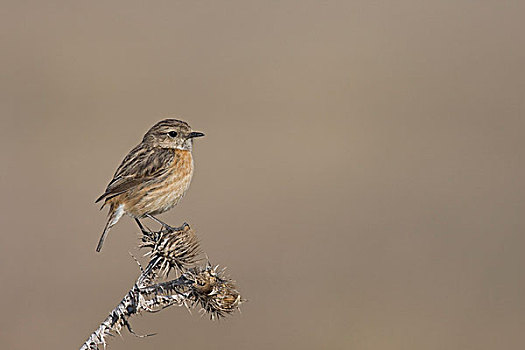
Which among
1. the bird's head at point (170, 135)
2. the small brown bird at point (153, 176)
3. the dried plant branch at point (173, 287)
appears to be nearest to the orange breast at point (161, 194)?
the small brown bird at point (153, 176)

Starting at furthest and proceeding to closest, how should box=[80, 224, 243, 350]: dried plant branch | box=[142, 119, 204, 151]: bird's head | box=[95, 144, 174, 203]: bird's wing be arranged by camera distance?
box=[142, 119, 204, 151]: bird's head → box=[95, 144, 174, 203]: bird's wing → box=[80, 224, 243, 350]: dried plant branch

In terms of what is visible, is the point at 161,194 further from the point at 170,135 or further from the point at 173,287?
the point at 173,287

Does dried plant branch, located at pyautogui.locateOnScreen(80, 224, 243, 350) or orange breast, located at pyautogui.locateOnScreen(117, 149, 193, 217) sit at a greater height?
orange breast, located at pyautogui.locateOnScreen(117, 149, 193, 217)

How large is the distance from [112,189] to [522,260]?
35.9 feet

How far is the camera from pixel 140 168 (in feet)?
22.7

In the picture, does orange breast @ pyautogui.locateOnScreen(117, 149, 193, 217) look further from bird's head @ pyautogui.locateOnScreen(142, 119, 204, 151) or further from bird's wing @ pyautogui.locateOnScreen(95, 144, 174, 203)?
bird's head @ pyautogui.locateOnScreen(142, 119, 204, 151)

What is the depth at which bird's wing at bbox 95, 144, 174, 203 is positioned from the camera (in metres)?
6.68

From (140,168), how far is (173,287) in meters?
2.33

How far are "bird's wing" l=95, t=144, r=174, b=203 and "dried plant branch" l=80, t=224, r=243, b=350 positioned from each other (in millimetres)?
1298

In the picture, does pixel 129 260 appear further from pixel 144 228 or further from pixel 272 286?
pixel 144 228

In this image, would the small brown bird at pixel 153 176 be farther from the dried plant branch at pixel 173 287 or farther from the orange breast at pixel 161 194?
the dried plant branch at pixel 173 287

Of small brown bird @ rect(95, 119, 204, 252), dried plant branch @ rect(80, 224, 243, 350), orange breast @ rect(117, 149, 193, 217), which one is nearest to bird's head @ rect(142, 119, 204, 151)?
small brown bird @ rect(95, 119, 204, 252)

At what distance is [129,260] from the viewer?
15.6 meters

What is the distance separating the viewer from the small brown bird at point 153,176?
6.70 meters
